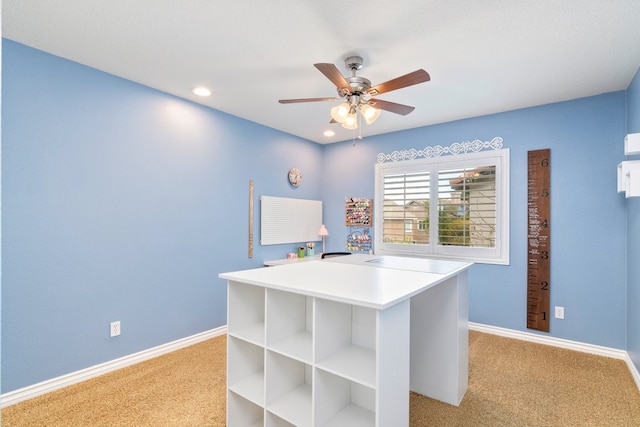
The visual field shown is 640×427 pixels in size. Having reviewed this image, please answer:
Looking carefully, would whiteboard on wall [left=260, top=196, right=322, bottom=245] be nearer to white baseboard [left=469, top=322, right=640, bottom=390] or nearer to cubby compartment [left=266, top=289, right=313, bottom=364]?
cubby compartment [left=266, top=289, right=313, bottom=364]

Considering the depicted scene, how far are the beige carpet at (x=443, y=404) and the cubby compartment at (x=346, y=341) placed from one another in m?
0.76

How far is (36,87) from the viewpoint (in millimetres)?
2395

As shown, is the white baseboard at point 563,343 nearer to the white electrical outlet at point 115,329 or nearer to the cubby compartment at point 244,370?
the cubby compartment at point 244,370

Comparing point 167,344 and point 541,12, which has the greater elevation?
point 541,12

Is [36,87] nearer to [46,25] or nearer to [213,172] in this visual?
[46,25]

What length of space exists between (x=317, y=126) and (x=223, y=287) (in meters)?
2.23

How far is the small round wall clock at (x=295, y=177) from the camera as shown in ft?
14.8

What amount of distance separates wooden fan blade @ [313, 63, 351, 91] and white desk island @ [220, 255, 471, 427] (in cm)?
127

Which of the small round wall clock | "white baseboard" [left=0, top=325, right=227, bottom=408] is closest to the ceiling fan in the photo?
the small round wall clock

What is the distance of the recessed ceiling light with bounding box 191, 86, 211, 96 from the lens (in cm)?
304

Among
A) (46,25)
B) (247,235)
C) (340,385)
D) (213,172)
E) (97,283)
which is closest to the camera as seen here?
(340,385)

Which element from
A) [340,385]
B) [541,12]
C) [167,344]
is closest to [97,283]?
[167,344]

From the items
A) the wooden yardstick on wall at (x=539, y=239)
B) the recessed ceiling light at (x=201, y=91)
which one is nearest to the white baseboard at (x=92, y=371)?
the recessed ceiling light at (x=201, y=91)

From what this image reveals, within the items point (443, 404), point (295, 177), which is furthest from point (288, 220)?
point (443, 404)
